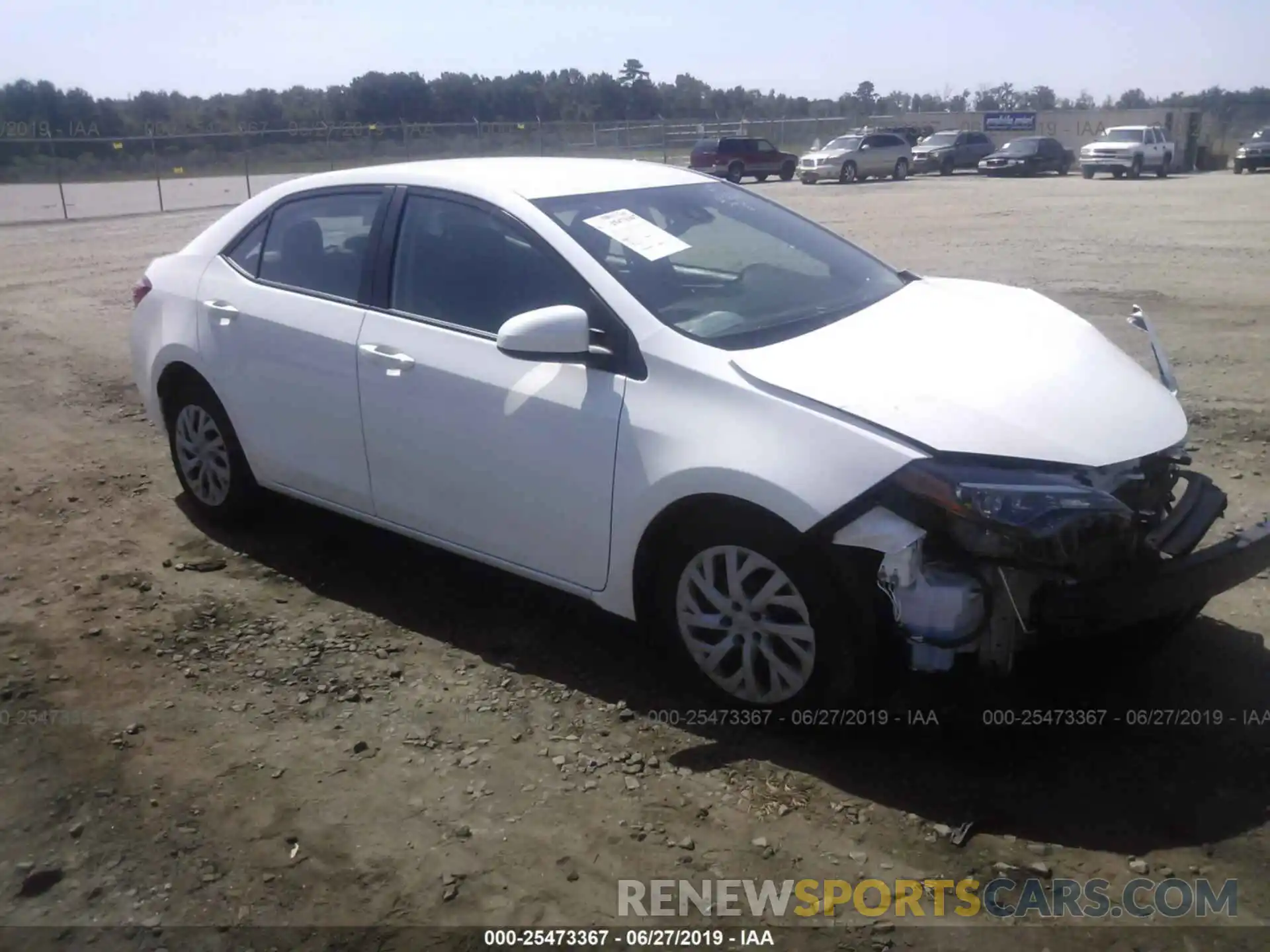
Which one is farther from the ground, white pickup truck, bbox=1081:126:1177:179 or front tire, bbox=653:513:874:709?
white pickup truck, bbox=1081:126:1177:179

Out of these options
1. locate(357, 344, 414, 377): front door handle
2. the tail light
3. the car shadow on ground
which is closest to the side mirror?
locate(357, 344, 414, 377): front door handle

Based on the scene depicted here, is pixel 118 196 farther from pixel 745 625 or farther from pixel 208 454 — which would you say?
pixel 745 625

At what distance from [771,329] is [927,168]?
43.4 m

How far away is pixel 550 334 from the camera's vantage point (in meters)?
3.79

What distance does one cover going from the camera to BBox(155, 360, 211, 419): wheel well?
17.8 ft

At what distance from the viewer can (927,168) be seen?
146ft

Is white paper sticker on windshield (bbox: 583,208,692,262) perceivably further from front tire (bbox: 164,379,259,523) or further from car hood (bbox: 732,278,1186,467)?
front tire (bbox: 164,379,259,523)

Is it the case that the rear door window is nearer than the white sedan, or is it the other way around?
the white sedan

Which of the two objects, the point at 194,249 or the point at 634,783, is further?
the point at 194,249

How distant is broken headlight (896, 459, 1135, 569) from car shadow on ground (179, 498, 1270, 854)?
338mm

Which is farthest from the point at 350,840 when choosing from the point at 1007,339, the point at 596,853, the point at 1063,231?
the point at 1063,231

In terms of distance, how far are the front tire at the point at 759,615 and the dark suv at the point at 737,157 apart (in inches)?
1369

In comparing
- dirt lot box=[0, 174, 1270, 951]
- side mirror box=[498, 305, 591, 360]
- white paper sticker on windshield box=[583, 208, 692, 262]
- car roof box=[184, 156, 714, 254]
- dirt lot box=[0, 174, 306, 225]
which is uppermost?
car roof box=[184, 156, 714, 254]

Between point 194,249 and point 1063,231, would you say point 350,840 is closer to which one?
point 194,249
